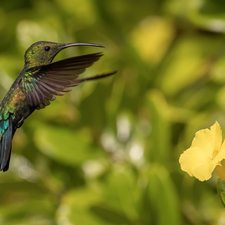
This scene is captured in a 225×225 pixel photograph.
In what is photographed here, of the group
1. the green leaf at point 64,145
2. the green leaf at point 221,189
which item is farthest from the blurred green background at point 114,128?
the green leaf at point 221,189

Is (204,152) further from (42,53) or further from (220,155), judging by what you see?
(42,53)

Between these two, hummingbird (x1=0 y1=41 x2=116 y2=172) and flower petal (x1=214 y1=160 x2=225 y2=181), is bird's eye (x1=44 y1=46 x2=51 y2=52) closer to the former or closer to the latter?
hummingbird (x1=0 y1=41 x2=116 y2=172)

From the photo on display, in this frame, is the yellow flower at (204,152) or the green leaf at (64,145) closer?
the yellow flower at (204,152)

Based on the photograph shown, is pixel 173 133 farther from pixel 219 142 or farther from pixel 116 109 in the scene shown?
pixel 219 142

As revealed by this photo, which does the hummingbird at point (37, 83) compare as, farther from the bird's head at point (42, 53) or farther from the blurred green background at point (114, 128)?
the blurred green background at point (114, 128)

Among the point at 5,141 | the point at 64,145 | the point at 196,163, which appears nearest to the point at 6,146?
the point at 5,141
